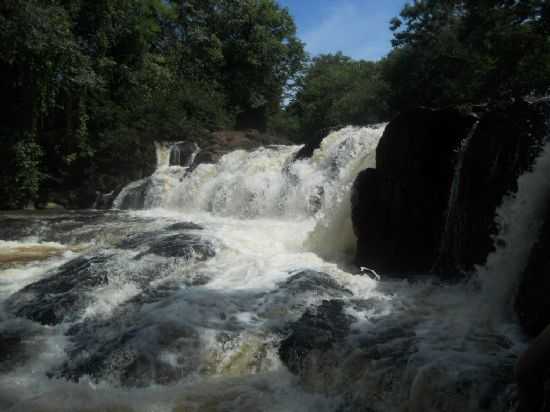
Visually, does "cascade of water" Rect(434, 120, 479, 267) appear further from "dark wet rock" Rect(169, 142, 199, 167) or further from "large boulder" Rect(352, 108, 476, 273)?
"dark wet rock" Rect(169, 142, 199, 167)

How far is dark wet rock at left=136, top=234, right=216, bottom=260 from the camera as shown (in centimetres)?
644

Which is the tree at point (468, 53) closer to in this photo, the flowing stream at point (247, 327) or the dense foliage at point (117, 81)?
the dense foliage at point (117, 81)

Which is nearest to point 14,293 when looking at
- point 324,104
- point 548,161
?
point 548,161

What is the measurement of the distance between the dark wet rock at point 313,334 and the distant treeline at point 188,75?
10.0 meters

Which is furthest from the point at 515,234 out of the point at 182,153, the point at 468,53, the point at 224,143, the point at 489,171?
the point at 468,53

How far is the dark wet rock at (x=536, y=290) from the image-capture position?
143 inches

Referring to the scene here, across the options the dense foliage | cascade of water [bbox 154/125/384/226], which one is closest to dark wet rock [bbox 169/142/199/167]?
the dense foliage

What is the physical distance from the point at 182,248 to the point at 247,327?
261cm

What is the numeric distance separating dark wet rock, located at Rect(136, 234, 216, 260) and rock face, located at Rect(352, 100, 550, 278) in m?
2.10

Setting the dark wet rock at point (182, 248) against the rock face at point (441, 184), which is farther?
the dark wet rock at point (182, 248)

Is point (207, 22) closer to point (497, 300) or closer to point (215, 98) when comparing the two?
point (215, 98)

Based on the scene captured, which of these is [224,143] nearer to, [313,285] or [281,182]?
[281,182]

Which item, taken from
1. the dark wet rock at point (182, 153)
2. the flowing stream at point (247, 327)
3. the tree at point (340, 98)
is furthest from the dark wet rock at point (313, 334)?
the tree at point (340, 98)

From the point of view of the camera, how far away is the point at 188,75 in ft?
68.3
